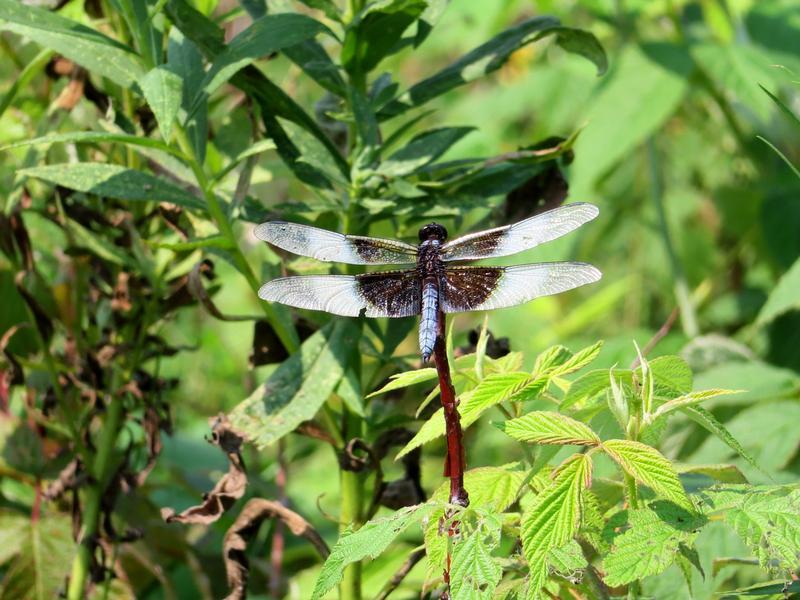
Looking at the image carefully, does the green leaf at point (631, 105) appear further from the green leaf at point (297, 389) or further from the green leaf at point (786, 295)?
the green leaf at point (297, 389)

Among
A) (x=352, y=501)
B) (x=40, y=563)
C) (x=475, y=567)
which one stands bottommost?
(x=40, y=563)

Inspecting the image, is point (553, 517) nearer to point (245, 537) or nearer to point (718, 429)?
point (718, 429)

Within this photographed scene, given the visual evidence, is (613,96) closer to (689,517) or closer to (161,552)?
(161,552)

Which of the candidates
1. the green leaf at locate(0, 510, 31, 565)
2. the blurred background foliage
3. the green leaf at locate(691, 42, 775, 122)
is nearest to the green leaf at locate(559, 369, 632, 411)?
the blurred background foliage

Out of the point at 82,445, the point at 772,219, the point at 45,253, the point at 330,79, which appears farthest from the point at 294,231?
the point at 772,219

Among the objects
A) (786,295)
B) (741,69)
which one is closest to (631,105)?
(741,69)

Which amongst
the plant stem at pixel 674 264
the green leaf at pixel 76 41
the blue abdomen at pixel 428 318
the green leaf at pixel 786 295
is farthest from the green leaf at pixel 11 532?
the plant stem at pixel 674 264
